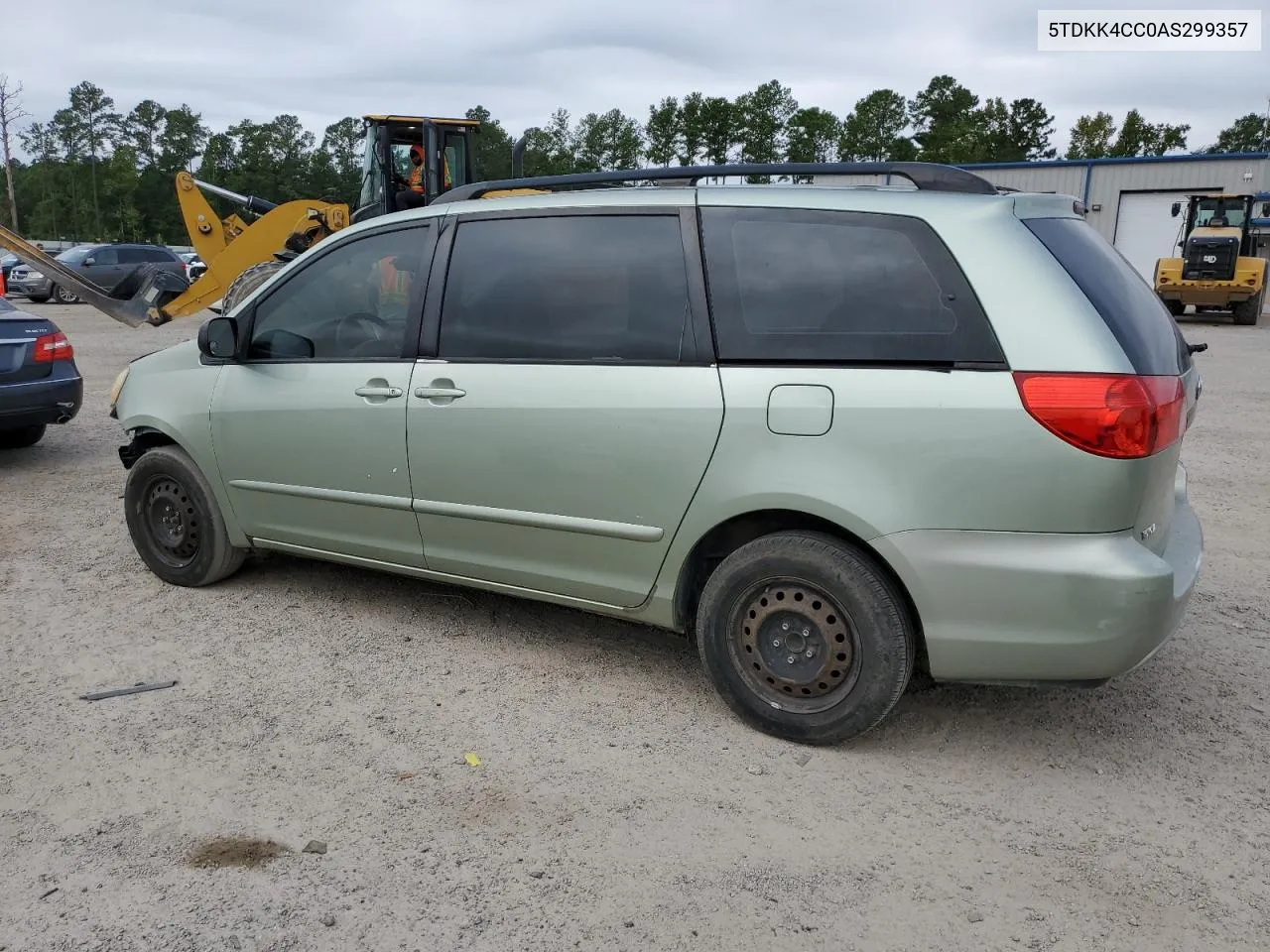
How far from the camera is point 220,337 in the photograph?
178 inches

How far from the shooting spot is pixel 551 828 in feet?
9.91

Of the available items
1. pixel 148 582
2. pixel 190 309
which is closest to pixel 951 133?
pixel 190 309

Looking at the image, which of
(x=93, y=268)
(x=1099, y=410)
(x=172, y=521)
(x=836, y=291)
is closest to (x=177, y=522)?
(x=172, y=521)

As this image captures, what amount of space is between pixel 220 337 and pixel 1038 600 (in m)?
3.46

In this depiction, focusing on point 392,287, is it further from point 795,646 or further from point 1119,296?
point 1119,296

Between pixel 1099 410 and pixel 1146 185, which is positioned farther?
pixel 1146 185

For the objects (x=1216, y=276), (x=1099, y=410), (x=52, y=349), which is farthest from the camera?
(x=1216, y=276)

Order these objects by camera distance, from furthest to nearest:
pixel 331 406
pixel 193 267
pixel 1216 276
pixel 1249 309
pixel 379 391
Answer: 1. pixel 193 267
2. pixel 1249 309
3. pixel 1216 276
4. pixel 331 406
5. pixel 379 391

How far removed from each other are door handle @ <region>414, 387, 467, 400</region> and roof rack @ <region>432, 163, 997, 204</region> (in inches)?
30.7

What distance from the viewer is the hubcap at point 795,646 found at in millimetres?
3375

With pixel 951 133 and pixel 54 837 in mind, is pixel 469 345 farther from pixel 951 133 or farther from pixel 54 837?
pixel 951 133

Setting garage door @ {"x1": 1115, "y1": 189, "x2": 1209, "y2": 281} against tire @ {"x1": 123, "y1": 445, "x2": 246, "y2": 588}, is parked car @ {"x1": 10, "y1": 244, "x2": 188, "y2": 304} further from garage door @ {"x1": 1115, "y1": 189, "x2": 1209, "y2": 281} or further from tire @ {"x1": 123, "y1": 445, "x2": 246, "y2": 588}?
garage door @ {"x1": 1115, "y1": 189, "x2": 1209, "y2": 281}

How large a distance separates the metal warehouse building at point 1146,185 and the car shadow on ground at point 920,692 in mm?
35102

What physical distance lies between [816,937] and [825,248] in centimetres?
207
